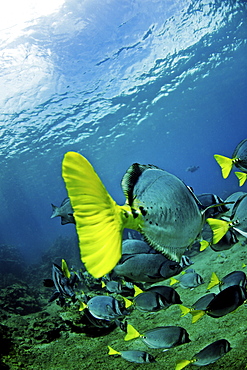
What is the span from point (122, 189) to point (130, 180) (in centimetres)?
7

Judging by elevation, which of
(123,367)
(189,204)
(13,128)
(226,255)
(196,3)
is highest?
(196,3)

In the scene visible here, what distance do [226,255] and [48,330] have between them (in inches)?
210

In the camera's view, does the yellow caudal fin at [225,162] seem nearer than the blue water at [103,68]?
Yes

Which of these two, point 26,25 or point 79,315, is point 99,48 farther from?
point 79,315

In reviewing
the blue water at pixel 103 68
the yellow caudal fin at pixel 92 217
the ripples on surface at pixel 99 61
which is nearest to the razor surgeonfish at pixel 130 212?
the yellow caudal fin at pixel 92 217

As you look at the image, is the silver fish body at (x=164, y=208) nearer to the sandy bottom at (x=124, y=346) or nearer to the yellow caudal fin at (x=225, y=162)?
the yellow caudal fin at (x=225, y=162)

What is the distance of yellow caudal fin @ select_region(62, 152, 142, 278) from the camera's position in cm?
72

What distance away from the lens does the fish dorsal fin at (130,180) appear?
1000 mm

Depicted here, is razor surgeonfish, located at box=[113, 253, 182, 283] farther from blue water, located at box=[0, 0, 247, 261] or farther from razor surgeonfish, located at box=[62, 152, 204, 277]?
blue water, located at box=[0, 0, 247, 261]

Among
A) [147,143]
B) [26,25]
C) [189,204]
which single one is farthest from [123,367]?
[147,143]

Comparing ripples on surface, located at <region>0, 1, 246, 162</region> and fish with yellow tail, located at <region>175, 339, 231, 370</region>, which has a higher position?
ripples on surface, located at <region>0, 1, 246, 162</region>

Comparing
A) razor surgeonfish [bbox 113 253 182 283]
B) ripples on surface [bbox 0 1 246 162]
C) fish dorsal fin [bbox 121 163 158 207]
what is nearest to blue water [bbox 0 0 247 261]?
ripples on surface [bbox 0 1 246 162]

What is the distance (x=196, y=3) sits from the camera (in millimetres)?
16172

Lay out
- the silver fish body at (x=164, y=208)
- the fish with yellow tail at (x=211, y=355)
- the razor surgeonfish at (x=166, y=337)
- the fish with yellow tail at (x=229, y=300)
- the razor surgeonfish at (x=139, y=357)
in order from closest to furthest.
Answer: the silver fish body at (x=164, y=208), the fish with yellow tail at (x=229, y=300), the fish with yellow tail at (x=211, y=355), the razor surgeonfish at (x=166, y=337), the razor surgeonfish at (x=139, y=357)
